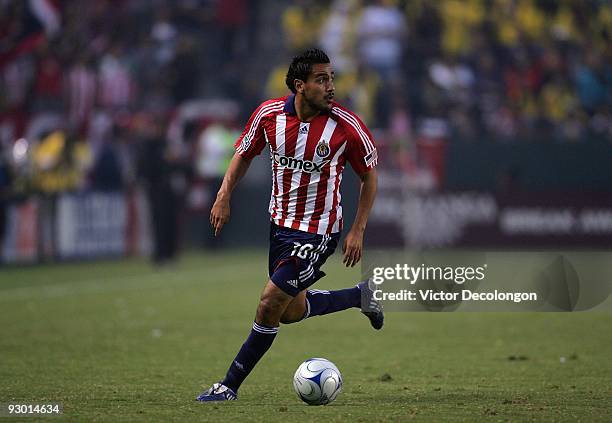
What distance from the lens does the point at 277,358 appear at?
9.11m

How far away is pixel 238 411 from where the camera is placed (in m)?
6.32

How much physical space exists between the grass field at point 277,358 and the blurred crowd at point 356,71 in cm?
698

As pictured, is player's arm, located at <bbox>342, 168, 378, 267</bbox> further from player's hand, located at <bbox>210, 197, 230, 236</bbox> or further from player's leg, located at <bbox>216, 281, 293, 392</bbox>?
player's hand, located at <bbox>210, 197, 230, 236</bbox>

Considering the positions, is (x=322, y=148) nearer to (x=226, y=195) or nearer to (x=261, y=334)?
(x=226, y=195)

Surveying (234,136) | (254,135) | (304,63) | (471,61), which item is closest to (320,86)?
(304,63)

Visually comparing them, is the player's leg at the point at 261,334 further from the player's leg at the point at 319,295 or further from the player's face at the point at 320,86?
the player's face at the point at 320,86

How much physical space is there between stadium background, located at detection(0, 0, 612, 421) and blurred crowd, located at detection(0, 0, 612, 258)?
36 mm

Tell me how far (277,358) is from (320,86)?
9.91ft

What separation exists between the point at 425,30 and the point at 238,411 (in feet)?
58.4

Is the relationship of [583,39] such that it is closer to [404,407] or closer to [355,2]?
[355,2]

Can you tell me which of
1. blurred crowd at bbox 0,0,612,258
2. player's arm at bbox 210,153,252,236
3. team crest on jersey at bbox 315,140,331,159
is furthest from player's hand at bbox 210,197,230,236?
blurred crowd at bbox 0,0,612,258

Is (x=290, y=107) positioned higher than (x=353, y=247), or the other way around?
(x=290, y=107)

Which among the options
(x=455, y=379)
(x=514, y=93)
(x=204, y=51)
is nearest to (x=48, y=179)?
(x=204, y=51)

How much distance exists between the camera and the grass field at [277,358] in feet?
21.2
